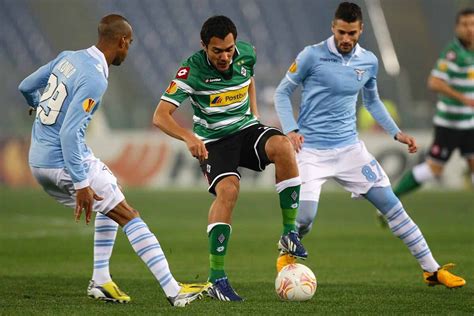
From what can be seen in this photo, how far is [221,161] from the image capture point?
755 centimetres

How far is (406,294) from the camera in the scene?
7.78m

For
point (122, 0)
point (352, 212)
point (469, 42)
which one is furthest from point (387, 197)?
point (122, 0)

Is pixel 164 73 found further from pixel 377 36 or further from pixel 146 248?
pixel 146 248

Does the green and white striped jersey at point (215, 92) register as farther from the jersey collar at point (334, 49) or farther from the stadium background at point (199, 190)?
the stadium background at point (199, 190)

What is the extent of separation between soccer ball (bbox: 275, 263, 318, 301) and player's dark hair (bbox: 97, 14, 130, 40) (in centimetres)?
204

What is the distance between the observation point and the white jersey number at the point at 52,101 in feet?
23.3

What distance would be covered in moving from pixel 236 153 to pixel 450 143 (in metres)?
5.77

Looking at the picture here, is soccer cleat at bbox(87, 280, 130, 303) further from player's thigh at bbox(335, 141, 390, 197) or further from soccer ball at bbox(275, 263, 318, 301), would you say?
player's thigh at bbox(335, 141, 390, 197)

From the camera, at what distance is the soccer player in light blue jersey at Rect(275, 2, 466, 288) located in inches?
327

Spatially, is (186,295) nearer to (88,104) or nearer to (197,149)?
(197,149)

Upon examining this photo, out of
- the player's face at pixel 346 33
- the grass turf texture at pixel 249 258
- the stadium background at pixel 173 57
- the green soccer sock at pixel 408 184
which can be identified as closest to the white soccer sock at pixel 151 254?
the grass turf texture at pixel 249 258

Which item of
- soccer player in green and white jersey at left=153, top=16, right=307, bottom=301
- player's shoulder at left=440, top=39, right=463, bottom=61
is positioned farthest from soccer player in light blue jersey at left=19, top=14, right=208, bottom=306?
player's shoulder at left=440, top=39, right=463, bottom=61

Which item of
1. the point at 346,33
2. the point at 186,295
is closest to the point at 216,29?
the point at 346,33

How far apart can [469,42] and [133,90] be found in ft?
57.1
